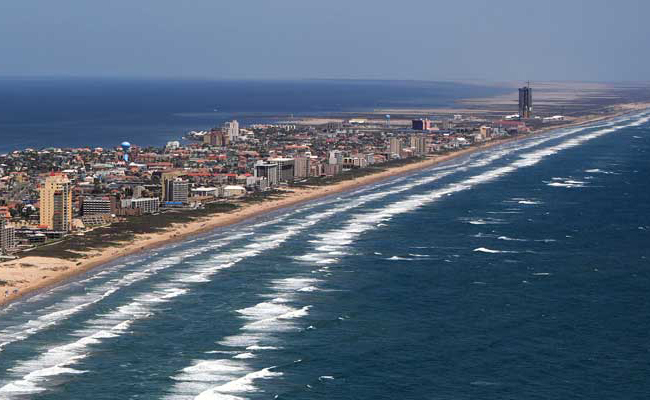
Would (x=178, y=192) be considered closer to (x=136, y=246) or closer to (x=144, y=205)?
(x=144, y=205)

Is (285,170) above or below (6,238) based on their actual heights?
above

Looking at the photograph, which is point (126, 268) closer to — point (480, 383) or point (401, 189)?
point (480, 383)

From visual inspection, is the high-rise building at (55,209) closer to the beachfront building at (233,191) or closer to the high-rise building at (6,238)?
the high-rise building at (6,238)

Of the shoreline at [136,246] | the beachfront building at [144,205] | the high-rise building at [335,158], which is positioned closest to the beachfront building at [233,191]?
the shoreline at [136,246]

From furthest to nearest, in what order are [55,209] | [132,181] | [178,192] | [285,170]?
1. [285,170]
2. [132,181]
3. [178,192]
4. [55,209]

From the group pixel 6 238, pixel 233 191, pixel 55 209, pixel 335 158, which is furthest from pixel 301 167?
pixel 6 238

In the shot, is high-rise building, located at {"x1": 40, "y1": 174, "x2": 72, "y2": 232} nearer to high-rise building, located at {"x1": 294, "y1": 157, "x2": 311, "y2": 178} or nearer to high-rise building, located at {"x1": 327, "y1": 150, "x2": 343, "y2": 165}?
high-rise building, located at {"x1": 294, "y1": 157, "x2": 311, "y2": 178}

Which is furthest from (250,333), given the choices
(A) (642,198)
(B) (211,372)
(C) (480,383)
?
(A) (642,198)
